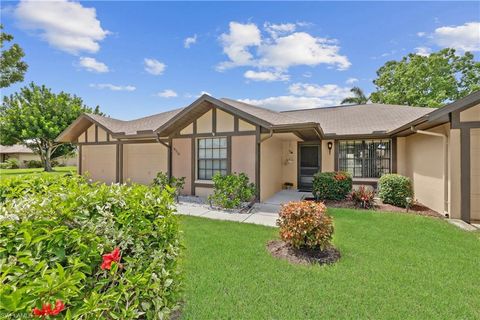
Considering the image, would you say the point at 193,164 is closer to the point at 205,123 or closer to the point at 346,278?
the point at 205,123

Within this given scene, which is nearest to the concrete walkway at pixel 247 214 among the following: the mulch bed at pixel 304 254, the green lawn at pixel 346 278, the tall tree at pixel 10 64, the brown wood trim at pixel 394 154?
the green lawn at pixel 346 278

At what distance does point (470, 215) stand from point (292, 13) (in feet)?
32.6

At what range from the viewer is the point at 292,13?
10406 millimetres

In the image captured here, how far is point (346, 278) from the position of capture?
3732mm

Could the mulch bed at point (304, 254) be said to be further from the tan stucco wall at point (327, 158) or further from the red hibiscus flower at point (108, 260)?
the tan stucco wall at point (327, 158)

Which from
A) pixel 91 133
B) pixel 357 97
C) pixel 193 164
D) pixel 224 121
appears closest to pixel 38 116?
pixel 91 133

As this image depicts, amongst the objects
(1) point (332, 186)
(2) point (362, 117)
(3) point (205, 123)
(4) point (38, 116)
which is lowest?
(1) point (332, 186)

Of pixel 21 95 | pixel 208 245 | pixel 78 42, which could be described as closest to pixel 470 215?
pixel 208 245

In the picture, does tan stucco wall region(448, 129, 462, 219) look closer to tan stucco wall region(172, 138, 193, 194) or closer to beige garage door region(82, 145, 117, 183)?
tan stucco wall region(172, 138, 193, 194)

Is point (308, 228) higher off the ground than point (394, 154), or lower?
lower

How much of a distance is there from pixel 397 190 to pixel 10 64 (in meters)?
24.4

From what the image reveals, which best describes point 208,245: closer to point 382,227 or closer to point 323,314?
point 323,314

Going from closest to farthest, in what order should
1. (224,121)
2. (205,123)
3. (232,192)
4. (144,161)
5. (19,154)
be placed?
(232,192)
(224,121)
(205,123)
(144,161)
(19,154)

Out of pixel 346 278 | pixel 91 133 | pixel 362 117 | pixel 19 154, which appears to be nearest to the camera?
pixel 346 278
